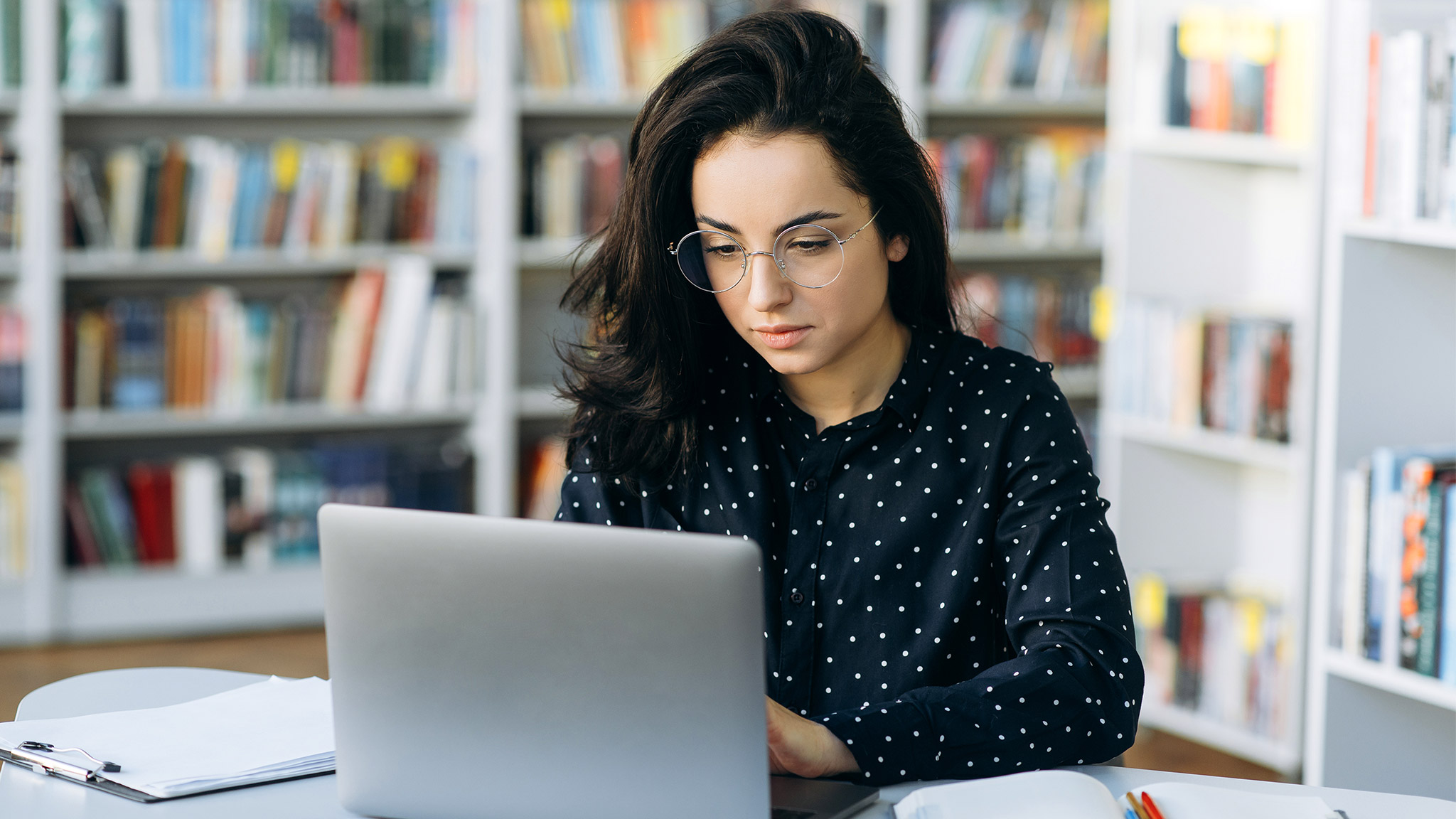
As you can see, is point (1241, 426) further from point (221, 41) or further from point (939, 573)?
point (221, 41)

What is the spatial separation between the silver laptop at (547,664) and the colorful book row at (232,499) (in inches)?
106

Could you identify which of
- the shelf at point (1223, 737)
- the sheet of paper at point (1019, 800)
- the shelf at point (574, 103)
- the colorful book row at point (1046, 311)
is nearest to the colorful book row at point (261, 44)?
the shelf at point (574, 103)

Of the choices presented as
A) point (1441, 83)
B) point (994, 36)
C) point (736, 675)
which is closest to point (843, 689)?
point (736, 675)

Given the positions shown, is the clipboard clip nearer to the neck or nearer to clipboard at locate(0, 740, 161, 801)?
clipboard at locate(0, 740, 161, 801)

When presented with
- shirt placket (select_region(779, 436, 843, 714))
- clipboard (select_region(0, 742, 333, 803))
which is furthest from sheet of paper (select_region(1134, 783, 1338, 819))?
clipboard (select_region(0, 742, 333, 803))

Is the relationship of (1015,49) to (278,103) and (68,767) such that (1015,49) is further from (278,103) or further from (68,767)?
(68,767)

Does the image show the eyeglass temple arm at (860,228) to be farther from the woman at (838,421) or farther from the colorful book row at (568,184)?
the colorful book row at (568,184)

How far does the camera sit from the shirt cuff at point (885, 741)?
1148 millimetres

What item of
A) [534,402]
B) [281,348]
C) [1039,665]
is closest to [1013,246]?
[534,402]

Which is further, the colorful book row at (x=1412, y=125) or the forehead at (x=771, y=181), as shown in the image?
the colorful book row at (x=1412, y=125)

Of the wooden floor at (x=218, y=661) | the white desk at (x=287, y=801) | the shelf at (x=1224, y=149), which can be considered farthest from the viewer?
the wooden floor at (x=218, y=661)

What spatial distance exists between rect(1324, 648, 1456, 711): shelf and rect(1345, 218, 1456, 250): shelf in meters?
0.55

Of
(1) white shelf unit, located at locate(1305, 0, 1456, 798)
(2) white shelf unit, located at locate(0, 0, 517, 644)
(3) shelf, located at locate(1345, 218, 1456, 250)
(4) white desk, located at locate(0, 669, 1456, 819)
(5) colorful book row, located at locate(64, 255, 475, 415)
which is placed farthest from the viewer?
(5) colorful book row, located at locate(64, 255, 475, 415)

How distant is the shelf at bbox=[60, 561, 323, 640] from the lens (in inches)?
140
